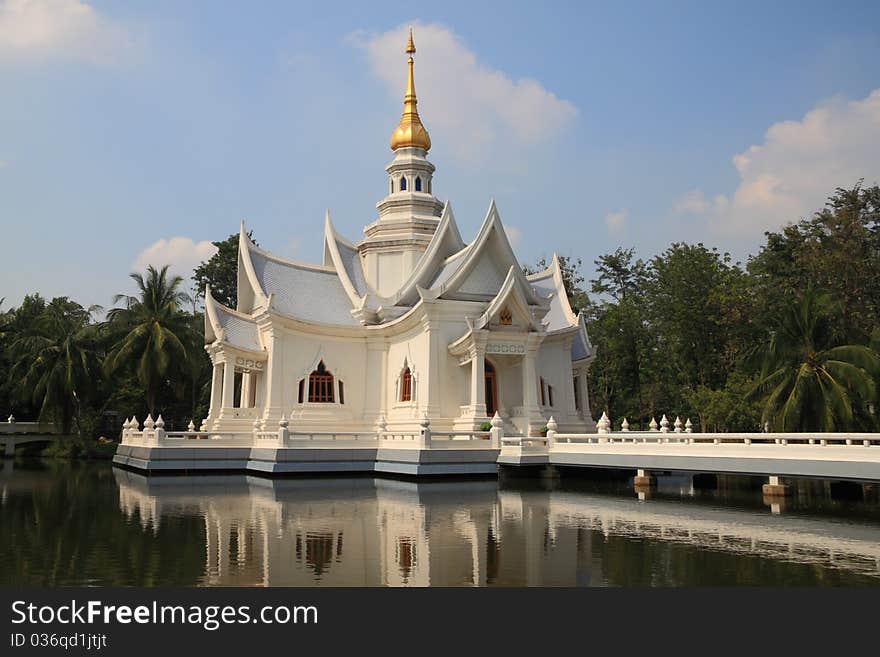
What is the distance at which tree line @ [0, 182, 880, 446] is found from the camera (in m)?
23.0

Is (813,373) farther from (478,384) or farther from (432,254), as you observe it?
(432,254)

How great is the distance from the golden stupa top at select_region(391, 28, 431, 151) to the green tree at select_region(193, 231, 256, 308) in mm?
20731

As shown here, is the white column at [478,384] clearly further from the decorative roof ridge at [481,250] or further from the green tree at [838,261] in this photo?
the green tree at [838,261]

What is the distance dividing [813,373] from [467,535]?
1266 centimetres

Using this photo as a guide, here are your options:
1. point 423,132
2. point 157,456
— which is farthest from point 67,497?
point 423,132

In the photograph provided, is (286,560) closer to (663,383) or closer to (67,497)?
(67,497)

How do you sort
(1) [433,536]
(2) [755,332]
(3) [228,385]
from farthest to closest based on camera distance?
(2) [755,332]
(3) [228,385]
(1) [433,536]

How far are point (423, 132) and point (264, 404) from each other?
39.5ft

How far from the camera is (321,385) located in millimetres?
27969

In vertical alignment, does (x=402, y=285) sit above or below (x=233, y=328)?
above

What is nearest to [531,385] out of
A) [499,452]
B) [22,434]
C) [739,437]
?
[499,452]

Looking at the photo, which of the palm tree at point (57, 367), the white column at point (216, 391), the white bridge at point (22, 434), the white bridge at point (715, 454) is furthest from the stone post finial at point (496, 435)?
the white bridge at point (22, 434)

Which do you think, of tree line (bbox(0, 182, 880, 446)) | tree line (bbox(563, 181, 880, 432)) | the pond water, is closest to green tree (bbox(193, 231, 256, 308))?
tree line (bbox(0, 182, 880, 446))

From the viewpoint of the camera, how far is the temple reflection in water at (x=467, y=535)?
9359 mm
